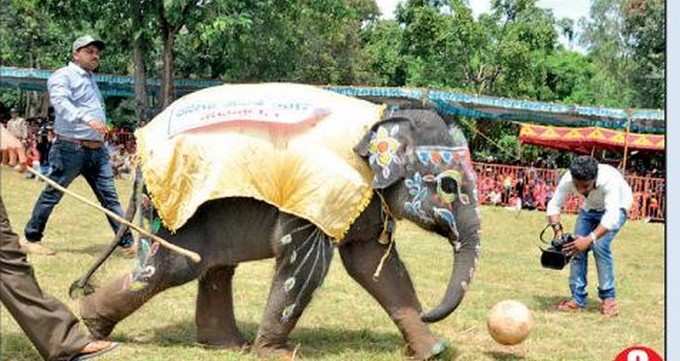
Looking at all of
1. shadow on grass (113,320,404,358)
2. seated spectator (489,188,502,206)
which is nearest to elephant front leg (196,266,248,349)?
shadow on grass (113,320,404,358)

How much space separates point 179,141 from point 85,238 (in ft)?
14.0

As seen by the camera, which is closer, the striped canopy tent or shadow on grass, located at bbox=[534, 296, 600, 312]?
shadow on grass, located at bbox=[534, 296, 600, 312]

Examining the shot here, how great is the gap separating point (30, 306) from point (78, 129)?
3.12 meters

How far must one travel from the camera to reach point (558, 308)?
675 cm

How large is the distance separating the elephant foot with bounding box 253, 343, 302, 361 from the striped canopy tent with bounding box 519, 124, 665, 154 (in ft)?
49.0

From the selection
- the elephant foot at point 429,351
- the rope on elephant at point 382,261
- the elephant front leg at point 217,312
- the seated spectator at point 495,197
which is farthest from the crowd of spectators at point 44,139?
the elephant foot at point 429,351

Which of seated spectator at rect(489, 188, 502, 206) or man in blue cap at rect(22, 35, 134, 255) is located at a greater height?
man in blue cap at rect(22, 35, 134, 255)

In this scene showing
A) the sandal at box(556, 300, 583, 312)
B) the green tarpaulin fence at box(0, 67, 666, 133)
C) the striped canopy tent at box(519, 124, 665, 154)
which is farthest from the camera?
the striped canopy tent at box(519, 124, 665, 154)

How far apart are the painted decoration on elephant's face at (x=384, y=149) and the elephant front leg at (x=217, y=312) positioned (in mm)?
1129

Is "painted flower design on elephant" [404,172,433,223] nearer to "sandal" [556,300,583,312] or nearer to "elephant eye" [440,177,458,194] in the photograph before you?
"elephant eye" [440,177,458,194]

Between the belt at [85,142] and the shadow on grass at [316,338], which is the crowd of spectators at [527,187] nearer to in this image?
the belt at [85,142]

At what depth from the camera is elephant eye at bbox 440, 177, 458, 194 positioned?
14.5 feet

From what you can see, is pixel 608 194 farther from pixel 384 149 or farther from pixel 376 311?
pixel 384 149

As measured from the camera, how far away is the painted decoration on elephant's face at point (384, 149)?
173 inches
